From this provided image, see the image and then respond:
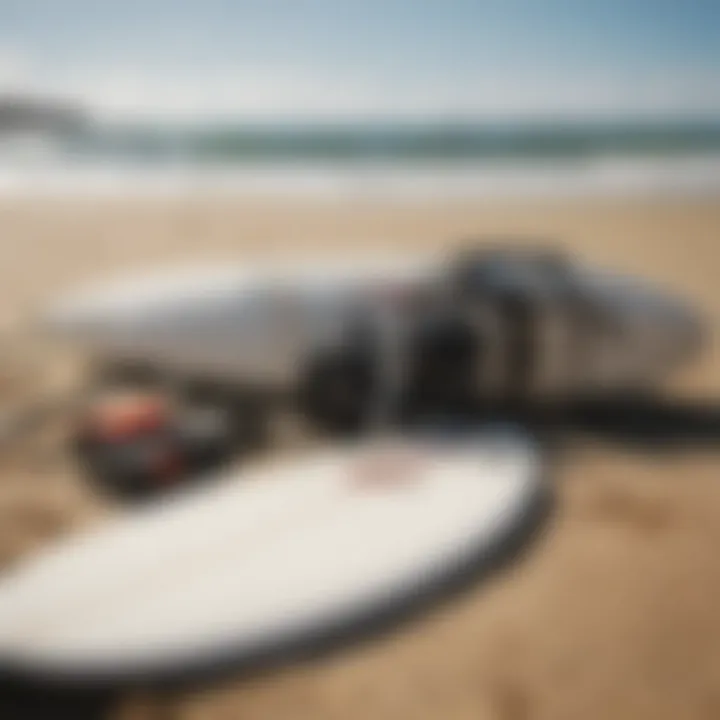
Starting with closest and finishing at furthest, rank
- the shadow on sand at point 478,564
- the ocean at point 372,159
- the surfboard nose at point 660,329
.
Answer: the shadow on sand at point 478,564 < the surfboard nose at point 660,329 < the ocean at point 372,159

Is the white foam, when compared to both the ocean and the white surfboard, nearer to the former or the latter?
the ocean

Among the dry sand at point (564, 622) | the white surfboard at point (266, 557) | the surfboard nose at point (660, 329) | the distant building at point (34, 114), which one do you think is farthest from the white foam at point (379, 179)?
the white surfboard at point (266, 557)

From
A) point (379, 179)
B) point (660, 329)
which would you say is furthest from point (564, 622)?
point (379, 179)

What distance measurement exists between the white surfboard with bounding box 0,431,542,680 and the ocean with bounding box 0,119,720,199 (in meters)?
3.37

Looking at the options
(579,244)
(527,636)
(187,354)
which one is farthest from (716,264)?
(527,636)

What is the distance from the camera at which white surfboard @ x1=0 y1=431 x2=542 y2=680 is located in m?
1.31

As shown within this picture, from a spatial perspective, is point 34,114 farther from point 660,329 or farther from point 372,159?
point 660,329

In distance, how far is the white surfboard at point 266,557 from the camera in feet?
4.30

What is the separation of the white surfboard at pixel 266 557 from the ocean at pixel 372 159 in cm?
337

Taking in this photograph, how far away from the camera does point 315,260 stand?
2.43 m

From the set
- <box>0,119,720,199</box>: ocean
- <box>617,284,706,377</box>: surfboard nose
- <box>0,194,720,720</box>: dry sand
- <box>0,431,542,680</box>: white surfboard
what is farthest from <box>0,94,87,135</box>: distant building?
<box>0,431,542,680</box>: white surfboard

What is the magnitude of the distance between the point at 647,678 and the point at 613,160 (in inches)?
237

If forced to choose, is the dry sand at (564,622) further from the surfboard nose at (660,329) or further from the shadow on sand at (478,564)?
the surfboard nose at (660,329)

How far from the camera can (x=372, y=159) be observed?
6789mm
